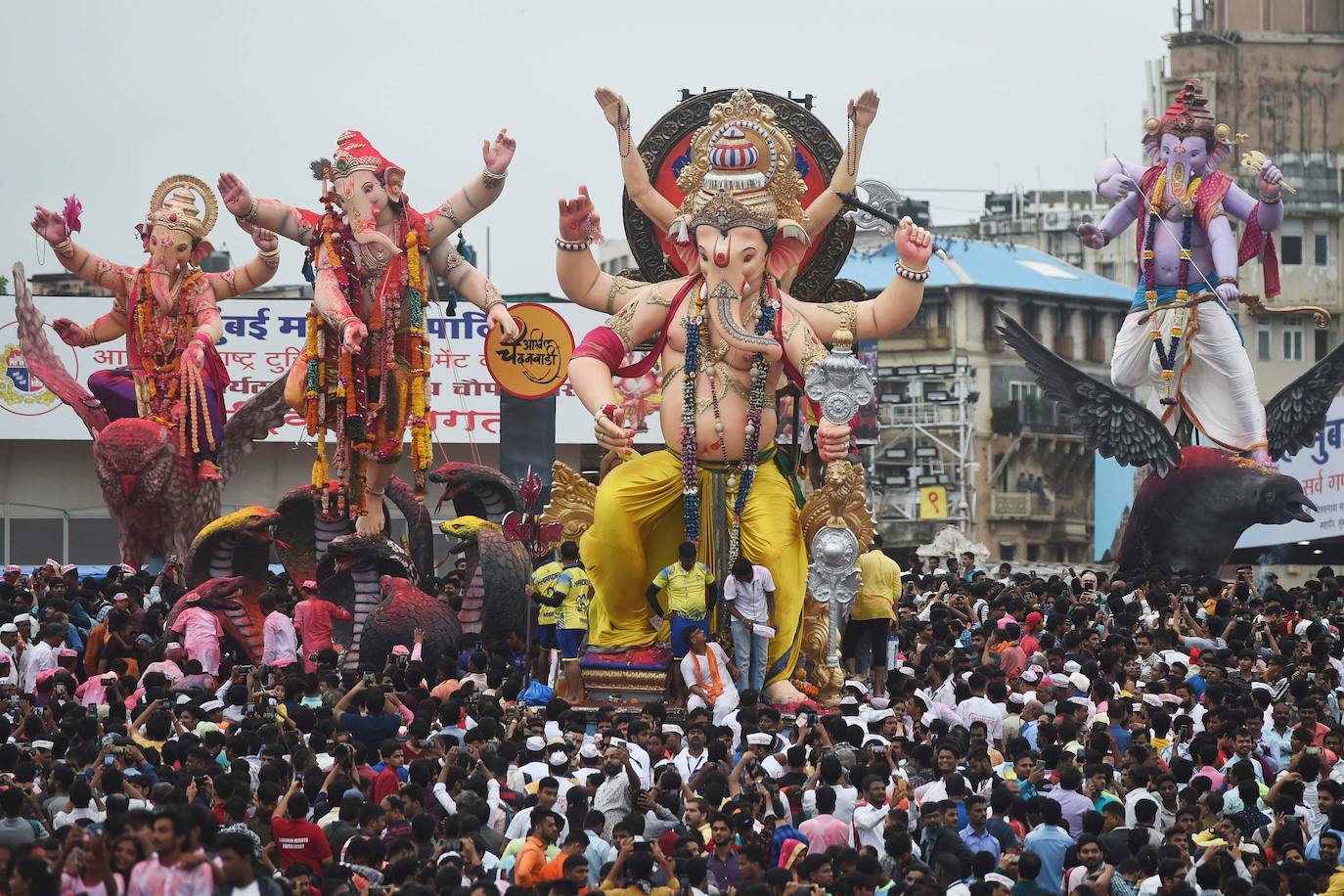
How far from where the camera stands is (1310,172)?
50.0m

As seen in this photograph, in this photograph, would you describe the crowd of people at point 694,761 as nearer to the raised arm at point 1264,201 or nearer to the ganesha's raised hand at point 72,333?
the ganesha's raised hand at point 72,333

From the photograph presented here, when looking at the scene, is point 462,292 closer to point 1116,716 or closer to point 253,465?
point 1116,716

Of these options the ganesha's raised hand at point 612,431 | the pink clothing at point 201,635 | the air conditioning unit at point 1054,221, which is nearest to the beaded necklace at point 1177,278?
the ganesha's raised hand at point 612,431

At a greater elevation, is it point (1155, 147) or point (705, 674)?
point (1155, 147)

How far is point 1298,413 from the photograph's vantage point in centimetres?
2261

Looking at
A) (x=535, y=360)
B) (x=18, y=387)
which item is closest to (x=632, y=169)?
(x=535, y=360)

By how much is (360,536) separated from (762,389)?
3.44 metres

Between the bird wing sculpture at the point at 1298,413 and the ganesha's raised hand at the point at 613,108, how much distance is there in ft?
25.2

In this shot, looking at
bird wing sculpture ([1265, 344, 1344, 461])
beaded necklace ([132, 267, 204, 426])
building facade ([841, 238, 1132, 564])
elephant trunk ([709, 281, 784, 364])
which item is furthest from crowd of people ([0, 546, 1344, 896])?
building facade ([841, 238, 1132, 564])

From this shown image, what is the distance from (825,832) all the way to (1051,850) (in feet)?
3.35

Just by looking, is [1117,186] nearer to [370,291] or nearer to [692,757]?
[370,291]

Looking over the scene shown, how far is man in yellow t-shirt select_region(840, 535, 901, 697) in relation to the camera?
56.0ft

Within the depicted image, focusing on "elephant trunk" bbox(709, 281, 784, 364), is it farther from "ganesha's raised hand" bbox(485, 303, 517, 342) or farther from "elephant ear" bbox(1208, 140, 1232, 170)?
"elephant ear" bbox(1208, 140, 1232, 170)

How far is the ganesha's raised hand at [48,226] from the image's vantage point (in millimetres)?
20797
